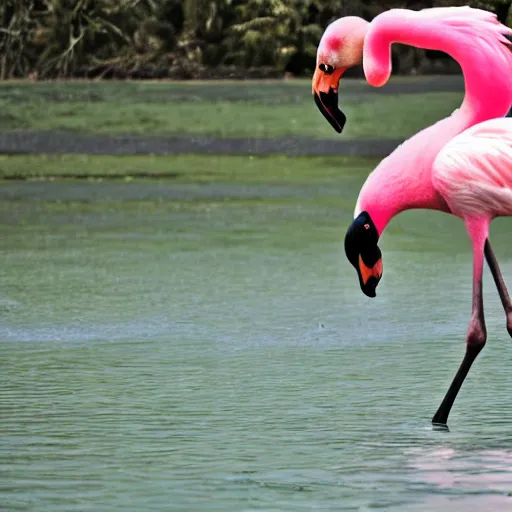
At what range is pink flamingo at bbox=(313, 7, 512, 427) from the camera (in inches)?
256

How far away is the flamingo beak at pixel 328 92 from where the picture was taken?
271 inches

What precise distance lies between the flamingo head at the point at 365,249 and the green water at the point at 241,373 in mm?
454

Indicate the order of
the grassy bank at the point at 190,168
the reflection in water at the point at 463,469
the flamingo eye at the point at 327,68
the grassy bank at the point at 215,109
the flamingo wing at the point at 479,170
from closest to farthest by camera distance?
the reflection in water at the point at 463,469
the flamingo wing at the point at 479,170
the flamingo eye at the point at 327,68
the grassy bank at the point at 190,168
the grassy bank at the point at 215,109

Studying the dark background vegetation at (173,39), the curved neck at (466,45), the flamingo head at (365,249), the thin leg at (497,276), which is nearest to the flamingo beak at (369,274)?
the flamingo head at (365,249)

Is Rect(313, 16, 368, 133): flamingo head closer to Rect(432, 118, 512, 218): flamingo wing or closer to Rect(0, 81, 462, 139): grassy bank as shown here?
Rect(432, 118, 512, 218): flamingo wing

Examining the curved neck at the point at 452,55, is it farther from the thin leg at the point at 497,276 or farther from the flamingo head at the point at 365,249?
the thin leg at the point at 497,276

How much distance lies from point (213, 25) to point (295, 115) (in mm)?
4674

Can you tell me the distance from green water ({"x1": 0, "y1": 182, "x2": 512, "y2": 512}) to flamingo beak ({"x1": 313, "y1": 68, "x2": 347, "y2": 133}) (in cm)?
104

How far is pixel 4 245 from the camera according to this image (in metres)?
12.2

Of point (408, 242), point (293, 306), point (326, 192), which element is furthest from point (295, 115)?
point (293, 306)

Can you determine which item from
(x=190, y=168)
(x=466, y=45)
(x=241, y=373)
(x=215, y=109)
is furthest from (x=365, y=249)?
(x=215, y=109)

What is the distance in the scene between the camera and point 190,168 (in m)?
18.5

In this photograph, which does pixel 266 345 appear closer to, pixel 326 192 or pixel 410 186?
pixel 410 186

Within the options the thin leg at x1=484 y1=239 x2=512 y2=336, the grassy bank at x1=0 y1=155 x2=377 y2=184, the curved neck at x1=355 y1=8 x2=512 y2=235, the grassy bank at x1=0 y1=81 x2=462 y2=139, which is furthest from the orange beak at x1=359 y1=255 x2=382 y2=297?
the grassy bank at x1=0 y1=81 x2=462 y2=139
